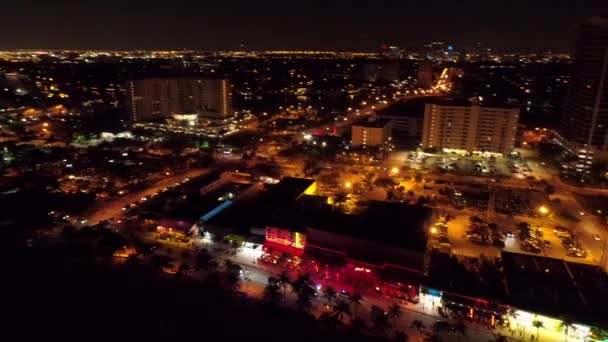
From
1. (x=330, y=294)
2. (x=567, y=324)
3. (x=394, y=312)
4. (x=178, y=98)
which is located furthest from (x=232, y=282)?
(x=178, y=98)

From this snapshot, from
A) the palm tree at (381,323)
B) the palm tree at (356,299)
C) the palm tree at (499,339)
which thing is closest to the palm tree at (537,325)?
the palm tree at (499,339)

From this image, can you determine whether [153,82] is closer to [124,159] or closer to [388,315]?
[124,159]

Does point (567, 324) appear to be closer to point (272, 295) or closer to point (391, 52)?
point (272, 295)

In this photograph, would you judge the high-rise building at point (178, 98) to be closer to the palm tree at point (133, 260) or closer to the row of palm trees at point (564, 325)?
the palm tree at point (133, 260)

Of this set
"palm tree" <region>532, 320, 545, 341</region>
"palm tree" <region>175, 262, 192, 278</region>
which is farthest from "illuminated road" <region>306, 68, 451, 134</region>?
"palm tree" <region>532, 320, 545, 341</region>

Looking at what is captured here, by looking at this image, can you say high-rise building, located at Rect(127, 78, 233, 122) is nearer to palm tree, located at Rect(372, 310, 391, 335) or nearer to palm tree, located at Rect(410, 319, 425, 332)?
palm tree, located at Rect(372, 310, 391, 335)

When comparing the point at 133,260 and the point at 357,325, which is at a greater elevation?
the point at 133,260

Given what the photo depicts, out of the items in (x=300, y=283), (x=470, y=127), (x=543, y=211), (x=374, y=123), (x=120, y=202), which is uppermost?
(x=470, y=127)

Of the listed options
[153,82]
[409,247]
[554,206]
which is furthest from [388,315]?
[153,82]
